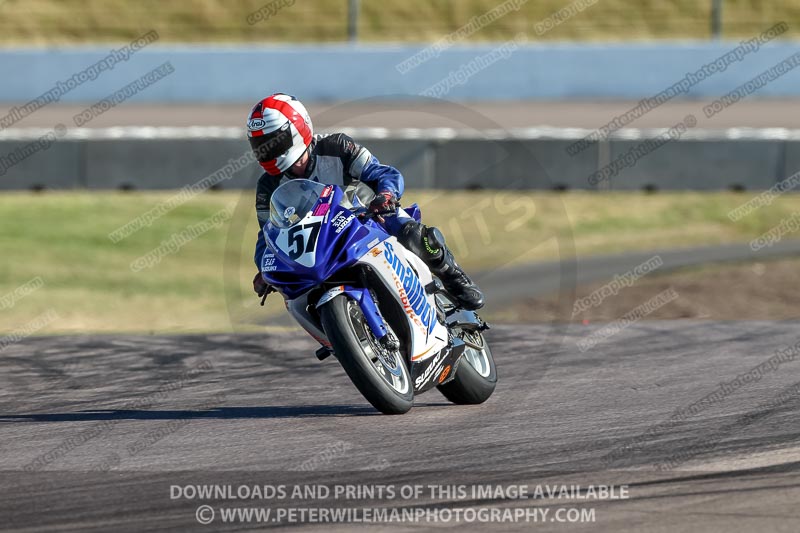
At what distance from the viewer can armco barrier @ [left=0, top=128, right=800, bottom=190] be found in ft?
55.5

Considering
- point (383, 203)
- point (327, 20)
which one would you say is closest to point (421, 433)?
point (383, 203)

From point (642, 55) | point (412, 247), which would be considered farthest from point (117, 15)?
point (412, 247)

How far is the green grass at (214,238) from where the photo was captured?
45.9ft

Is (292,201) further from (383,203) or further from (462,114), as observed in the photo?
(462,114)

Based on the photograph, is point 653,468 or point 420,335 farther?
point 420,335

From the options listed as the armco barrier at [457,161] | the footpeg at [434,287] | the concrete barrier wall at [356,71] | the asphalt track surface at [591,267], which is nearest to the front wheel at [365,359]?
the footpeg at [434,287]

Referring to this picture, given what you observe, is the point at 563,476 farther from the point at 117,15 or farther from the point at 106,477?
the point at 117,15

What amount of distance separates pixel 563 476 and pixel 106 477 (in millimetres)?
2056

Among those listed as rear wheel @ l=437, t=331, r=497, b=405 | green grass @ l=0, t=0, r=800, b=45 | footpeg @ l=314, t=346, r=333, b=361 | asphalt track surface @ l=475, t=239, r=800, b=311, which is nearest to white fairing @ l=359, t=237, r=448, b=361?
rear wheel @ l=437, t=331, r=497, b=405

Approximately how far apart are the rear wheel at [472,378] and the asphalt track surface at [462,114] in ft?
43.0

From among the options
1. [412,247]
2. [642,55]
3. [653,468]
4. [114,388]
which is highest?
[412,247]

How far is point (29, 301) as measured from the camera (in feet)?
45.6

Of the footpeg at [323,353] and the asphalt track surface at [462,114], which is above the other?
the footpeg at [323,353]

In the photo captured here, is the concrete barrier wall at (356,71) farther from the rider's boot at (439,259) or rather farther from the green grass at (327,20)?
the rider's boot at (439,259)
